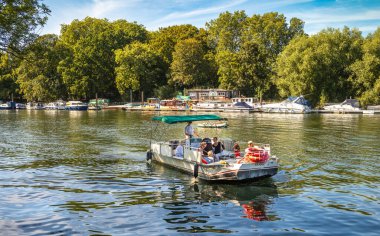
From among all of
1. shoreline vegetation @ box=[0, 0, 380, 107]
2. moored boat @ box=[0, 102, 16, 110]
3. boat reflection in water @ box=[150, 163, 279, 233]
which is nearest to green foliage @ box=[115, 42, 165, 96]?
shoreline vegetation @ box=[0, 0, 380, 107]

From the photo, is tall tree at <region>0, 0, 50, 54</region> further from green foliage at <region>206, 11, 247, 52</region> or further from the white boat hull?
green foliage at <region>206, 11, 247, 52</region>

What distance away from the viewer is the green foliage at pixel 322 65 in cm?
9644

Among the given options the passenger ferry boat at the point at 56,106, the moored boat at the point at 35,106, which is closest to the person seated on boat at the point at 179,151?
the passenger ferry boat at the point at 56,106

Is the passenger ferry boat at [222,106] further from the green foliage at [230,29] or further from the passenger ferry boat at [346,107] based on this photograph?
the green foliage at [230,29]

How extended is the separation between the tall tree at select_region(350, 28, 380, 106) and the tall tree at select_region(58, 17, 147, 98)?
77.9m

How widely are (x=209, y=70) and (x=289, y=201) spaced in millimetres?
109685

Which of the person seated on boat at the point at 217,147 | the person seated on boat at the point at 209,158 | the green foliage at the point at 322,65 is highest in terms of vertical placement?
the green foliage at the point at 322,65

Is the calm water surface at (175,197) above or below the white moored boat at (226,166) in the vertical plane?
below

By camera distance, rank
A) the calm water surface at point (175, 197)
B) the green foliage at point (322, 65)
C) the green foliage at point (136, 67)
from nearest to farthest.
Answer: the calm water surface at point (175, 197)
the green foliage at point (322, 65)
the green foliage at point (136, 67)

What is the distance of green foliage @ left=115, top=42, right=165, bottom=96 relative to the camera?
412 ft

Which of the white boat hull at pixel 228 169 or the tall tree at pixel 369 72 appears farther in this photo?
the tall tree at pixel 369 72

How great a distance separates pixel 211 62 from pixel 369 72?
164 feet

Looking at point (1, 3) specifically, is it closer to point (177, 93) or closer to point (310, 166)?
point (310, 166)

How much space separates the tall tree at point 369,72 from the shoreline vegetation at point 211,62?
8.4 inches
